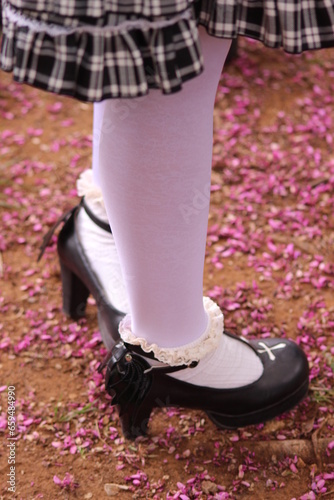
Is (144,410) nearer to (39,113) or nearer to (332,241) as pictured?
(332,241)

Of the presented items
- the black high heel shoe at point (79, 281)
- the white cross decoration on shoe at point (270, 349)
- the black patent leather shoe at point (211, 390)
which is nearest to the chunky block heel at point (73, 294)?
the black high heel shoe at point (79, 281)

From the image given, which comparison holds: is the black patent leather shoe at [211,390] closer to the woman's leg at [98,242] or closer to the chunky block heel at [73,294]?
the woman's leg at [98,242]

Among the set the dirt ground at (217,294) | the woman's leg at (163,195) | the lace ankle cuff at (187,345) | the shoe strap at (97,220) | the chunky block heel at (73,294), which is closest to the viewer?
the woman's leg at (163,195)

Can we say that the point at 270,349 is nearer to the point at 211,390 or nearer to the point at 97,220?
the point at 211,390

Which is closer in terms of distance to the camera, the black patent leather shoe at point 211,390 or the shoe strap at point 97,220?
the black patent leather shoe at point 211,390

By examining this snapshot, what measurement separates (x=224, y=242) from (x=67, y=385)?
0.56 meters

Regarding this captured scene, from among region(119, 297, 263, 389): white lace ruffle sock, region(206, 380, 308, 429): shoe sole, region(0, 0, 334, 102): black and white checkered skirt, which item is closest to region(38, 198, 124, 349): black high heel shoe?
region(119, 297, 263, 389): white lace ruffle sock

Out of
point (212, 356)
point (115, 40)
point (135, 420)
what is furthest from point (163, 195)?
point (135, 420)

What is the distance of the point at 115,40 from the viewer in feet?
1.91

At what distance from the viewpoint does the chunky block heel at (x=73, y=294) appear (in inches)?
49.4

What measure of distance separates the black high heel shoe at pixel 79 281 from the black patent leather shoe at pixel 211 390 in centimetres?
9

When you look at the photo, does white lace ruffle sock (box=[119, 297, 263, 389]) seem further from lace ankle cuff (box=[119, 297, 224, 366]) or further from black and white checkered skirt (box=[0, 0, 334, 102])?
black and white checkered skirt (box=[0, 0, 334, 102])

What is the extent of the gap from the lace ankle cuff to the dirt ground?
224mm

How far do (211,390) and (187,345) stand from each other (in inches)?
5.2
